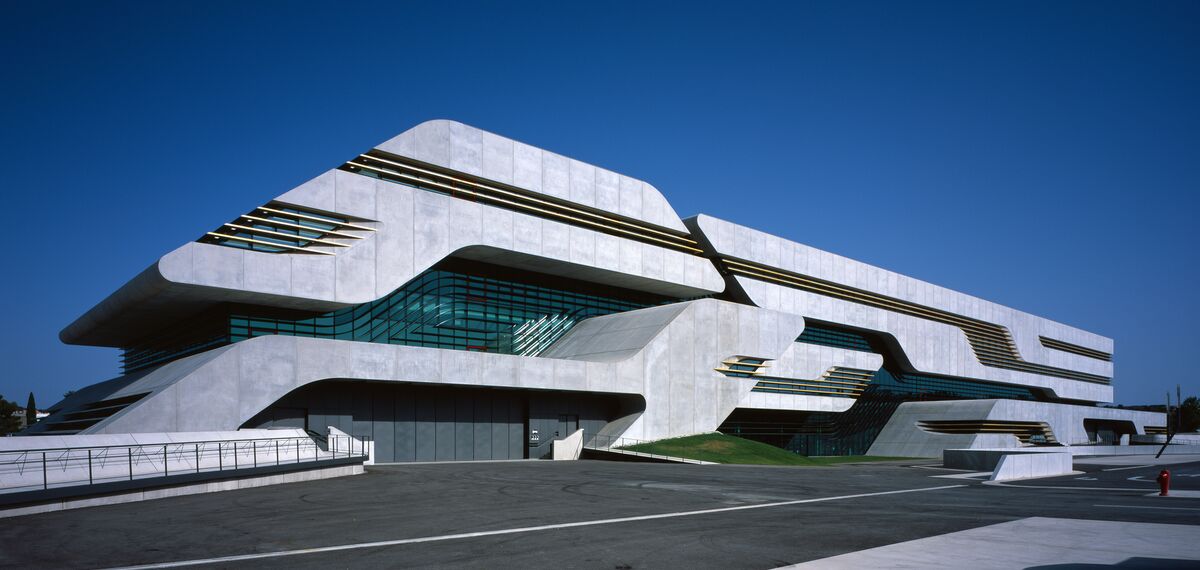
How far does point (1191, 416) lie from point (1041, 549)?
481 feet

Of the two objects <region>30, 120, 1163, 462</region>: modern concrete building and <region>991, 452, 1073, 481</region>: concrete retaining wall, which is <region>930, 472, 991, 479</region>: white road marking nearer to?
<region>991, 452, 1073, 481</region>: concrete retaining wall

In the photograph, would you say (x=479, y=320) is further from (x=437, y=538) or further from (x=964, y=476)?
(x=437, y=538)

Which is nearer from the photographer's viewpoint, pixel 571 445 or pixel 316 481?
pixel 316 481

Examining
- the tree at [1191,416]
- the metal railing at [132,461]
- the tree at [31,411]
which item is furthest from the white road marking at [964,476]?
the tree at [1191,416]

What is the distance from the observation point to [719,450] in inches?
1550

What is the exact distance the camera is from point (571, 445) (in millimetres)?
40281

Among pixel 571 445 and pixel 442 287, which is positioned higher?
pixel 442 287

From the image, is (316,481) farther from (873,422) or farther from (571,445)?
(873,422)

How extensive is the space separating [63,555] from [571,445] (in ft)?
98.6

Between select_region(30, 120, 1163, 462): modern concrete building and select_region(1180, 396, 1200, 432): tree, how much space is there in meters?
87.0

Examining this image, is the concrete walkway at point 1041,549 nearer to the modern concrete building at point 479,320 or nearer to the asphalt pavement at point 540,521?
the asphalt pavement at point 540,521

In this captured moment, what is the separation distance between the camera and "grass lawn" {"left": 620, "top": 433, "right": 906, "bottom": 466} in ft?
124

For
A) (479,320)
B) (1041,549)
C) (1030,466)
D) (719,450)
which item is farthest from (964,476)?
(479,320)

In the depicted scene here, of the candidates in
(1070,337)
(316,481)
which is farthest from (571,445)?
(1070,337)
